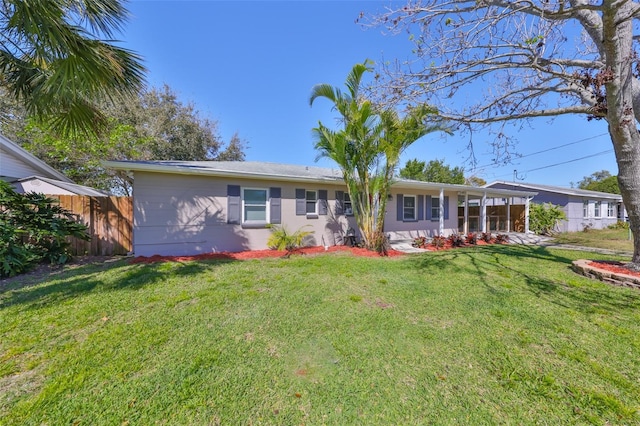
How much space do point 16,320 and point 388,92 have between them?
7017mm

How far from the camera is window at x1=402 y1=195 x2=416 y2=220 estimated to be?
37.9ft

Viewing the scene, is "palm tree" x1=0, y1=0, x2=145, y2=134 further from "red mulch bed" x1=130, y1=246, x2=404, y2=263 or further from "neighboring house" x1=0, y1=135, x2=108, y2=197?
"neighboring house" x1=0, y1=135, x2=108, y2=197

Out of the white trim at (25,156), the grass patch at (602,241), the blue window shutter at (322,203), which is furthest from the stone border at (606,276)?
the white trim at (25,156)

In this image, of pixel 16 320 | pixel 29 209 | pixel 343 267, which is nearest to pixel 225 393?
pixel 16 320

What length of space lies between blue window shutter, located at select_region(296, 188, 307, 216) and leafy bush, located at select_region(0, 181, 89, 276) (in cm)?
600

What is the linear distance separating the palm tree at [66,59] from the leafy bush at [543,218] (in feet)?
64.7

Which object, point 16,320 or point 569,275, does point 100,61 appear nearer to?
point 16,320

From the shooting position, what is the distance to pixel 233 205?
26.1ft

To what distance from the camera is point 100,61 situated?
4.48 meters

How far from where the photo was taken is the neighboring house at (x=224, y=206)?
6.99 metres

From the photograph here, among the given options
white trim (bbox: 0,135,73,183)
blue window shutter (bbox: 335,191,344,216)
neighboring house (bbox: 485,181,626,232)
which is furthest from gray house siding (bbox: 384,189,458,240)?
white trim (bbox: 0,135,73,183)

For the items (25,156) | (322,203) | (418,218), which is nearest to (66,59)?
(322,203)

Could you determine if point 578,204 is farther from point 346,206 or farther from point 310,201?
point 310,201

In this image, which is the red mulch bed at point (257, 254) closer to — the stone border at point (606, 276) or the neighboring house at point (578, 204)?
the stone border at point (606, 276)
